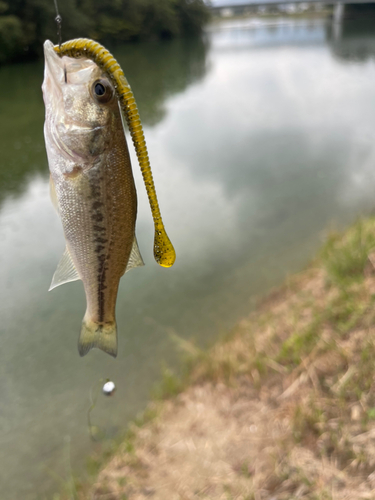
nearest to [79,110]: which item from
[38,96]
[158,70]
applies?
[38,96]

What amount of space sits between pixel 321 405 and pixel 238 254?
415 centimetres

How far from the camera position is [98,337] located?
131 centimetres

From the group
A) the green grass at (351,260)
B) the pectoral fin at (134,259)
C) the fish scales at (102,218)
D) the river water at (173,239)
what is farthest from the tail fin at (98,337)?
the green grass at (351,260)

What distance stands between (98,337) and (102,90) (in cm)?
80

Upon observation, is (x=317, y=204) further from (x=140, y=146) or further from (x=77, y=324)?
(x=140, y=146)

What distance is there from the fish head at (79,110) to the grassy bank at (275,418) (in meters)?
2.32

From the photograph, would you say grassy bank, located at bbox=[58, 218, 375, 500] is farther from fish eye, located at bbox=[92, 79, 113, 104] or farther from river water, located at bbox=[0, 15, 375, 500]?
fish eye, located at bbox=[92, 79, 113, 104]

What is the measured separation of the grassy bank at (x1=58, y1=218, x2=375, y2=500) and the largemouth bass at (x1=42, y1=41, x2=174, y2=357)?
2104 mm

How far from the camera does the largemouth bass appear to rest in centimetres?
104

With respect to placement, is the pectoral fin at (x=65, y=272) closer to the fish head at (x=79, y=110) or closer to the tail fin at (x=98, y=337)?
the tail fin at (x=98, y=337)

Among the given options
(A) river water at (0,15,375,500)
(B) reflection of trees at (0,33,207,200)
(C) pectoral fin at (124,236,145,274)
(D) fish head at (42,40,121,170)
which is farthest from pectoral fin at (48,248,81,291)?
(B) reflection of trees at (0,33,207,200)

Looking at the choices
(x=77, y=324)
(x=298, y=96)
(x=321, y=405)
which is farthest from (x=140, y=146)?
(x=298, y=96)

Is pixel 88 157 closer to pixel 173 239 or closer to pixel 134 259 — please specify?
pixel 134 259

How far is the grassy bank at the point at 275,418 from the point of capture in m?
2.40
